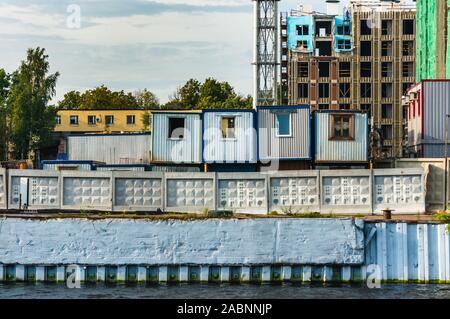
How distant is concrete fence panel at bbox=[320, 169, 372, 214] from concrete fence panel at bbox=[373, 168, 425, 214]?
0.42 m

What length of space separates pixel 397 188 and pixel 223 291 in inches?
458

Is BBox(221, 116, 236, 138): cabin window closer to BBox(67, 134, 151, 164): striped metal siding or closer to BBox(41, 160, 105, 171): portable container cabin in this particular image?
BBox(67, 134, 151, 164): striped metal siding

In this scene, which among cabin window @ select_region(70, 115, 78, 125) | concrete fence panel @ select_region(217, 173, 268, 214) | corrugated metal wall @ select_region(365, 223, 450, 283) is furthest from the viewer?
cabin window @ select_region(70, 115, 78, 125)

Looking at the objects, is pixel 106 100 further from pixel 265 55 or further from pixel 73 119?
pixel 265 55

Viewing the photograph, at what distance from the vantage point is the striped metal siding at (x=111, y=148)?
51.7 meters

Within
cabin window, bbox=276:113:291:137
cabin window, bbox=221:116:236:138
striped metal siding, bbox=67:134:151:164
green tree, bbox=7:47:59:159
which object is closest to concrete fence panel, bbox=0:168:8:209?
striped metal siding, bbox=67:134:151:164

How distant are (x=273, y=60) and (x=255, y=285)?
39888mm

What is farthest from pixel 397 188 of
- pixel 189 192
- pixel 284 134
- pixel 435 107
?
pixel 435 107

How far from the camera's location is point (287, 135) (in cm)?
4756

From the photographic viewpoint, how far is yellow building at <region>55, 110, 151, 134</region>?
94.4 meters

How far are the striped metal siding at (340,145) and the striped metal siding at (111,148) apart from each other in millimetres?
10274

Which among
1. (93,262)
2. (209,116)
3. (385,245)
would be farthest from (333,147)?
(93,262)

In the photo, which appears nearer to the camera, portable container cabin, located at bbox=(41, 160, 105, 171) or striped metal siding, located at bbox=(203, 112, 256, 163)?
striped metal siding, located at bbox=(203, 112, 256, 163)

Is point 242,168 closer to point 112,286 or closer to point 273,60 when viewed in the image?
point 112,286
